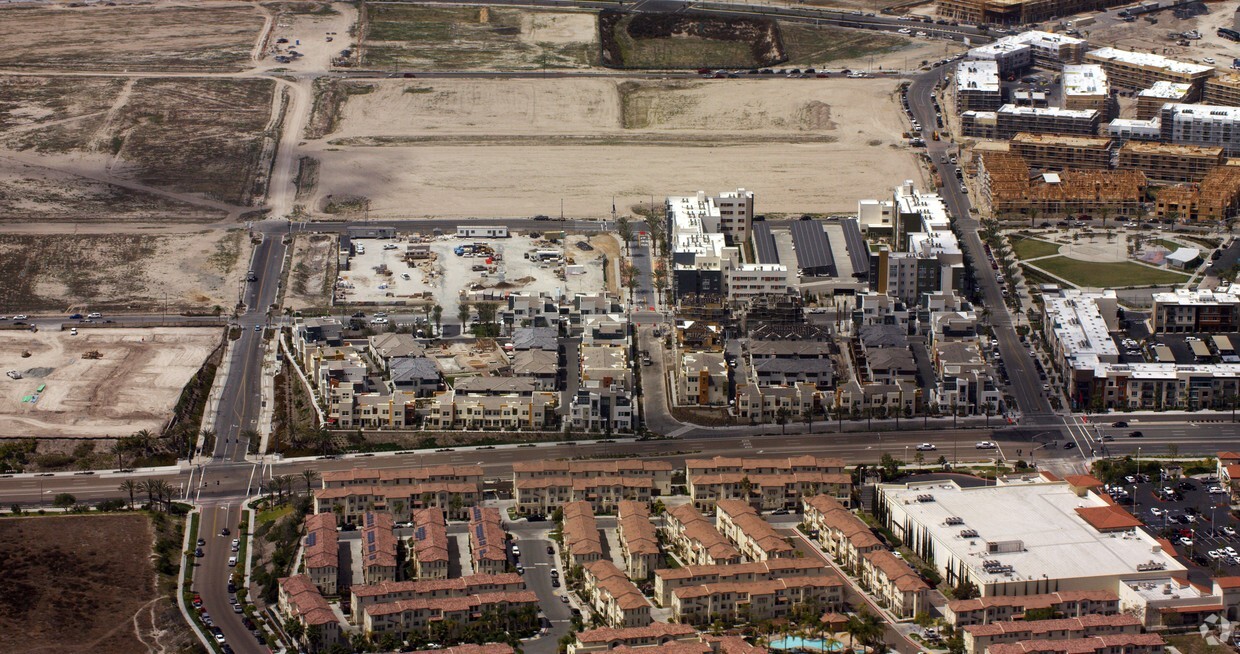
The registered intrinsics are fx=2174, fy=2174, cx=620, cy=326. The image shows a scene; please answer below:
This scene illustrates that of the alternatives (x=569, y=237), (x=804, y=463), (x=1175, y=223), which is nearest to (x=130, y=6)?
(x=569, y=237)

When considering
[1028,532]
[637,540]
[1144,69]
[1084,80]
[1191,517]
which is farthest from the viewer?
[1144,69]

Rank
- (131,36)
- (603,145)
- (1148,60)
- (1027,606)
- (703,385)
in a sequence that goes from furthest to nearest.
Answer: (131,36)
(1148,60)
(603,145)
(703,385)
(1027,606)

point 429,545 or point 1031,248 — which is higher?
point 1031,248

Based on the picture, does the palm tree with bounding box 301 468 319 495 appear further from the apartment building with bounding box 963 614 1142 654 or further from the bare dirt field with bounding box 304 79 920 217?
the bare dirt field with bounding box 304 79 920 217

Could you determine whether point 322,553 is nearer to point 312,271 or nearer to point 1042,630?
point 1042,630

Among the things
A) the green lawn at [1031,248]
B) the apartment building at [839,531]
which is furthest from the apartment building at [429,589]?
the green lawn at [1031,248]

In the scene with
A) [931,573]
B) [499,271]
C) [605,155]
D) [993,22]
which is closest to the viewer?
[931,573]

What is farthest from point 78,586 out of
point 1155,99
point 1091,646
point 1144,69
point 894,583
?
point 1144,69

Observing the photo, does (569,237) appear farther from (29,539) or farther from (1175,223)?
(29,539)
